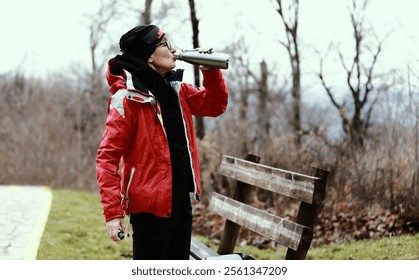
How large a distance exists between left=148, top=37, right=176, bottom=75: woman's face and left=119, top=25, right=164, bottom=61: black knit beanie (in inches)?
0.8

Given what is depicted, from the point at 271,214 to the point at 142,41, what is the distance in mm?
1376

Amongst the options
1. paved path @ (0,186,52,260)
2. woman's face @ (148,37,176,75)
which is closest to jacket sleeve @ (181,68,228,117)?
woman's face @ (148,37,176,75)

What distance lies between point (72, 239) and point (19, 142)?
6.09 m

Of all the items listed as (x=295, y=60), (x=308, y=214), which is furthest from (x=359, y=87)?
(x=308, y=214)

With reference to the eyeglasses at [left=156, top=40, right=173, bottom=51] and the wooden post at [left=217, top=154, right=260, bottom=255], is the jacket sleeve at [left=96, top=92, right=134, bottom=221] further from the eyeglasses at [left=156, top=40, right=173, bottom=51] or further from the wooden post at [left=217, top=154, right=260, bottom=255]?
the wooden post at [left=217, top=154, right=260, bottom=255]

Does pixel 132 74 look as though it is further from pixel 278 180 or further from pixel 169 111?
pixel 278 180

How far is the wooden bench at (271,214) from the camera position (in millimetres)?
3457

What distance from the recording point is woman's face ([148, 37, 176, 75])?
301 centimetres

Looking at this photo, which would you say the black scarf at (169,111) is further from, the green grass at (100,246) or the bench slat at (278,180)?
the green grass at (100,246)

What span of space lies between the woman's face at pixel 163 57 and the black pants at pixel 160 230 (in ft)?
1.95

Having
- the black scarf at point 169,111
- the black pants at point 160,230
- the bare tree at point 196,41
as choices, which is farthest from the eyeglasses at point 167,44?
the bare tree at point 196,41

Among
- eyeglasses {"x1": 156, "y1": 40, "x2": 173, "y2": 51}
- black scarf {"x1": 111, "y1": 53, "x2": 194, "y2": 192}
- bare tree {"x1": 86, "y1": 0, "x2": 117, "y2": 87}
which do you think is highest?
bare tree {"x1": 86, "y1": 0, "x2": 117, "y2": 87}
